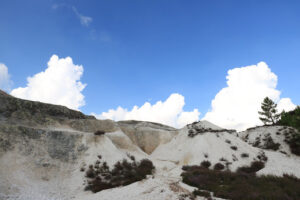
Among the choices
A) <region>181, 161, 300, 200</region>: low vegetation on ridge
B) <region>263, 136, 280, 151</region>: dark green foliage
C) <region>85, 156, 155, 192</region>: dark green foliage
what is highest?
<region>263, 136, 280, 151</region>: dark green foliage

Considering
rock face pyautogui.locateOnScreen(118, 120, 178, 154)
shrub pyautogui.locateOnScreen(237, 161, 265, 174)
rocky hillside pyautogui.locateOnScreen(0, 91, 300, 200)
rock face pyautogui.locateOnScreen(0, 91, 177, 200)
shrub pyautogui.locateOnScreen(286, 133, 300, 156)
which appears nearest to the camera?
rocky hillside pyautogui.locateOnScreen(0, 91, 300, 200)

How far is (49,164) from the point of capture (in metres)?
18.2

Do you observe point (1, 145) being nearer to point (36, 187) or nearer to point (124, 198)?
point (36, 187)

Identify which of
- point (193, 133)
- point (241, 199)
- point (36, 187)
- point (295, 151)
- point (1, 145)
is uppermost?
point (193, 133)

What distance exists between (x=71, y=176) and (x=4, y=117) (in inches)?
499

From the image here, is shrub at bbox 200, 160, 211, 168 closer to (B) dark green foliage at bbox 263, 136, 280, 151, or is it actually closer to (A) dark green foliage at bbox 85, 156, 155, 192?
(A) dark green foliage at bbox 85, 156, 155, 192

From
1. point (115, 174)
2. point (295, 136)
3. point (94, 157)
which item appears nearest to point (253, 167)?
point (295, 136)

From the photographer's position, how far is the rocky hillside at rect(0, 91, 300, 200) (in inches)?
545

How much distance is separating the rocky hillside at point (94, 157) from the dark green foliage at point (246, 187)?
187cm

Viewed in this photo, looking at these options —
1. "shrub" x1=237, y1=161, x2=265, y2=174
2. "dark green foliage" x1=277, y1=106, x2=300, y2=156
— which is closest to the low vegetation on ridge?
"shrub" x1=237, y1=161, x2=265, y2=174

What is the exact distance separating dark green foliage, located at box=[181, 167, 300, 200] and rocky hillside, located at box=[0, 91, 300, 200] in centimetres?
187

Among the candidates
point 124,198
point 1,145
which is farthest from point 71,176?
point 124,198

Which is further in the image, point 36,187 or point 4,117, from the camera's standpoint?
point 4,117

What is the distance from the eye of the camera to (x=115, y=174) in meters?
18.6
